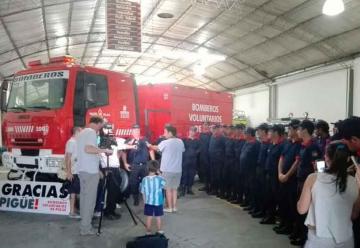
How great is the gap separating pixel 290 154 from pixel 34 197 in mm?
4723

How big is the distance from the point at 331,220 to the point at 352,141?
95 cm

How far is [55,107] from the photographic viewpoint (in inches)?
262

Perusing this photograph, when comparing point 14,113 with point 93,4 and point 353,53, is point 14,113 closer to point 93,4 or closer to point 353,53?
point 93,4

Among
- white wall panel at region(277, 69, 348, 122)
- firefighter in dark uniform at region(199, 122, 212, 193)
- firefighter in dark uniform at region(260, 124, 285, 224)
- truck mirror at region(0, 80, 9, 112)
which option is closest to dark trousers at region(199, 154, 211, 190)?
firefighter in dark uniform at region(199, 122, 212, 193)

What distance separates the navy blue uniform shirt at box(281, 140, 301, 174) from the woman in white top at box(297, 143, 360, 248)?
114 inches

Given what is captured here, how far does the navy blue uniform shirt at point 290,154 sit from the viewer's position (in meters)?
5.66

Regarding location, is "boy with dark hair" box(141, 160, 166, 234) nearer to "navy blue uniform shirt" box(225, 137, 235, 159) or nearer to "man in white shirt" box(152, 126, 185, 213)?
"man in white shirt" box(152, 126, 185, 213)

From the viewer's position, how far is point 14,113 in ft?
23.5

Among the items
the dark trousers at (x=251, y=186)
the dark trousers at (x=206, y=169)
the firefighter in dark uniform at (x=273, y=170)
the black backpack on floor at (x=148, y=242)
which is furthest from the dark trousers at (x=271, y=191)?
the dark trousers at (x=206, y=169)

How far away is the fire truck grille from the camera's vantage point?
266 inches

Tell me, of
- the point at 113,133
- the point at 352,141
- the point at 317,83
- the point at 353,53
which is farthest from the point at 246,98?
the point at 352,141

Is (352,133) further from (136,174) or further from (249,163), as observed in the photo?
(136,174)

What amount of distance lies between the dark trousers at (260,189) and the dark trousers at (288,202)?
2.46 feet

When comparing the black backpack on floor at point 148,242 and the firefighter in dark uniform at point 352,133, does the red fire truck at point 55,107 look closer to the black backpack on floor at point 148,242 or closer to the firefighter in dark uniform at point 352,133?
the black backpack on floor at point 148,242
